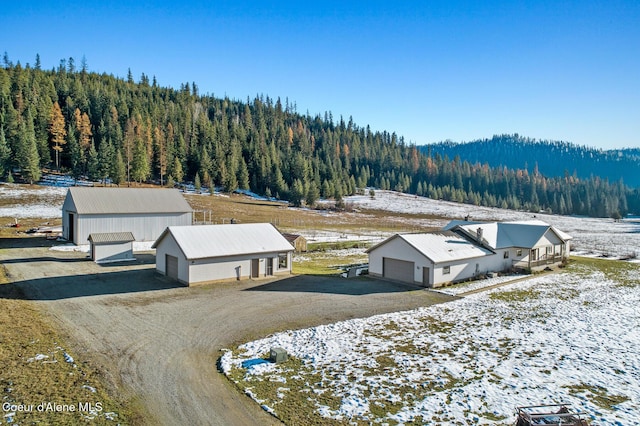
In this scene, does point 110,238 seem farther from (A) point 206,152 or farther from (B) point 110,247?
(A) point 206,152

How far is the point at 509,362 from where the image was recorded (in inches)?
640

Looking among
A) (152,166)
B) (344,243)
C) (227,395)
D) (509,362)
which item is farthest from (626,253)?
(152,166)

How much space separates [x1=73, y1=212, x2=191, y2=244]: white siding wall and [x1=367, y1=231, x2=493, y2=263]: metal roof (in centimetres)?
2740

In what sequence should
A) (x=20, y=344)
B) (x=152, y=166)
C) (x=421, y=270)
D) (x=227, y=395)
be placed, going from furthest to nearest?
(x=152, y=166) < (x=421, y=270) < (x=20, y=344) < (x=227, y=395)

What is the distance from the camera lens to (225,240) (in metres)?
32.2

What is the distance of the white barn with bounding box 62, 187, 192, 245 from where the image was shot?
44.3 m

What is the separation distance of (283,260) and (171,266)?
889cm

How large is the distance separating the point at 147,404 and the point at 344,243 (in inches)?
1685

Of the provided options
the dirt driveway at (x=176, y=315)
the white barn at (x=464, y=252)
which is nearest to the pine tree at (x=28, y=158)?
the dirt driveway at (x=176, y=315)

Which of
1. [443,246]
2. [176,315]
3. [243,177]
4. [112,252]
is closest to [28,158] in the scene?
[243,177]

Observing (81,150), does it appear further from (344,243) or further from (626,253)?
(626,253)

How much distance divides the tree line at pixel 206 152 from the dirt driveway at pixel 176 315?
199ft

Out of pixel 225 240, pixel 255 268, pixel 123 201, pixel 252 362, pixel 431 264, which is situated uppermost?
pixel 123 201

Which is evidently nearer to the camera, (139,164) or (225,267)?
(225,267)
